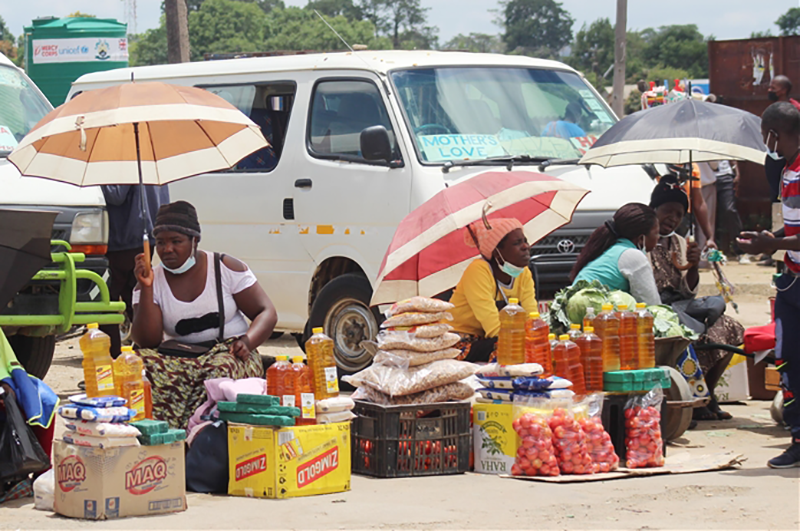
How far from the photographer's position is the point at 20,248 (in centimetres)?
582

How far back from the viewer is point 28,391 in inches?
211

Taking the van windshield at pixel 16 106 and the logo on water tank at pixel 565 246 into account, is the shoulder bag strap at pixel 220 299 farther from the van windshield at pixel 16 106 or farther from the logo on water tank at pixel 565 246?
the logo on water tank at pixel 565 246

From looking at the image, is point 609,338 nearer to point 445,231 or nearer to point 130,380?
point 445,231

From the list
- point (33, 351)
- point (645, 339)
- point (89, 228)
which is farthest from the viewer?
point (89, 228)

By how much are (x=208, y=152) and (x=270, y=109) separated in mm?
2313

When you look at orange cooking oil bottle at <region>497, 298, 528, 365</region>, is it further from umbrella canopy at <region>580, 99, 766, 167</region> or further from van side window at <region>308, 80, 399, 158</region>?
van side window at <region>308, 80, 399, 158</region>

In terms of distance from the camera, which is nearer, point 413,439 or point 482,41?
point 413,439

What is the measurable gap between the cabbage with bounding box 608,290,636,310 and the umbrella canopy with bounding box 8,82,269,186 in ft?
7.49

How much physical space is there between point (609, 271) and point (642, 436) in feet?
4.38

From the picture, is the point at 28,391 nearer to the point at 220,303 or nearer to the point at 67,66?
the point at 220,303

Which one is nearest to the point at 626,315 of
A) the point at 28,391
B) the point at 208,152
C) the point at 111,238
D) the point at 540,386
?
the point at 540,386

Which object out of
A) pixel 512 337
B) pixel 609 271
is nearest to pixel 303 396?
pixel 512 337

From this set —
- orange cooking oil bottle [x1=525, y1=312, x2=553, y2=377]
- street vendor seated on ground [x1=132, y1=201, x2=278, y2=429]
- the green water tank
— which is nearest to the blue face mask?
street vendor seated on ground [x1=132, y1=201, x2=278, y2=429]

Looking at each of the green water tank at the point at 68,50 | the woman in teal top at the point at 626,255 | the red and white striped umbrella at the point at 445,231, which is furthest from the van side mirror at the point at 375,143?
the green water tank at the point at 68,50
